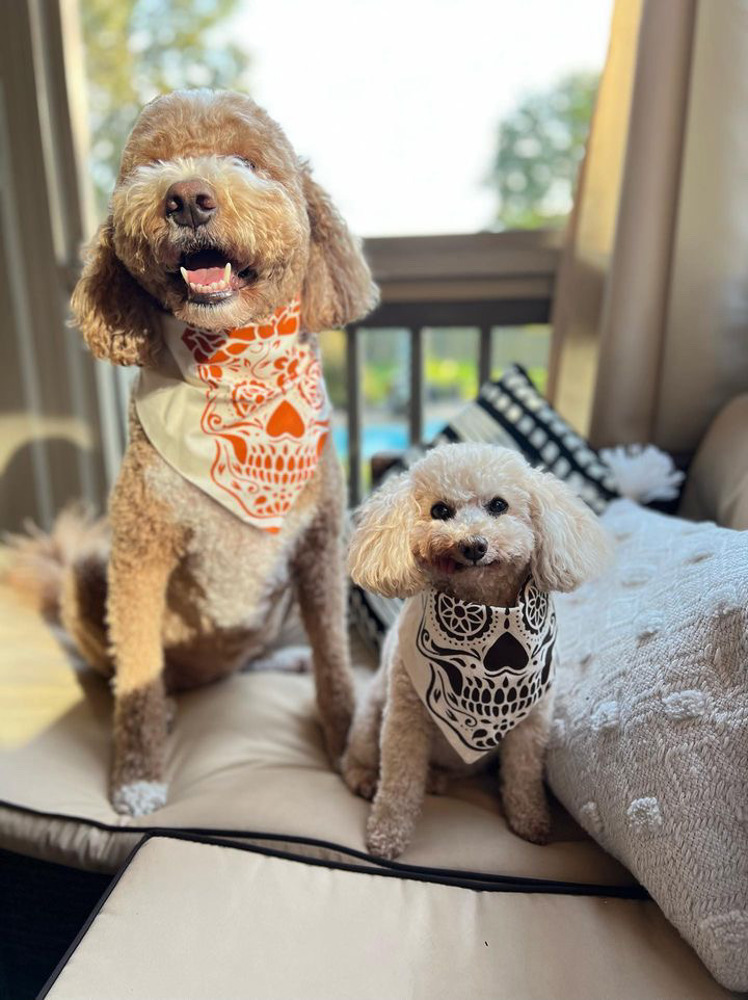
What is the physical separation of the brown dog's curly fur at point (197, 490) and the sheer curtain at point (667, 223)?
0.56 m

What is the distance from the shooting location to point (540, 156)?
174 cm

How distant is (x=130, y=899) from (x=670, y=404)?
1.13 meters

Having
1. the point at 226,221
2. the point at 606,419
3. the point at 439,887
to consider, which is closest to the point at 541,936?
the point at 439,887

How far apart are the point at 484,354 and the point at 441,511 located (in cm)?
112

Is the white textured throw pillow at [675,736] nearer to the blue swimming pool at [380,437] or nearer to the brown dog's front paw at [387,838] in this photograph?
the brown dog's front paw at [387,838]

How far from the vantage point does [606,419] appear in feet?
4.60

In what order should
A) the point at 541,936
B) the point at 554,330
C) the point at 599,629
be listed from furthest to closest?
the point at 554,330 → the point at 599,629 → the point at 541,936

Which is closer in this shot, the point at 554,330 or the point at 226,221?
the point at 226,221

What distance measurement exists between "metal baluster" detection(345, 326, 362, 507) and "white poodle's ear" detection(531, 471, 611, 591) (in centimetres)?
114

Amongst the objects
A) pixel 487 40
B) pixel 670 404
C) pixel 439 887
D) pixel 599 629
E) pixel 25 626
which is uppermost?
pixel 487 40

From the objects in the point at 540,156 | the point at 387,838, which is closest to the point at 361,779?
the point at 387,838

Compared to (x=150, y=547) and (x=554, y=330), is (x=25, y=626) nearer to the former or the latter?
(x=150, y=547)

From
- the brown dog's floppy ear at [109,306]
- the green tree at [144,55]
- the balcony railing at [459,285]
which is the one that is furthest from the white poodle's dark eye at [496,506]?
the green tree at [144,55]

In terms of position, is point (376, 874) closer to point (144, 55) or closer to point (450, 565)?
point (450, 565)
